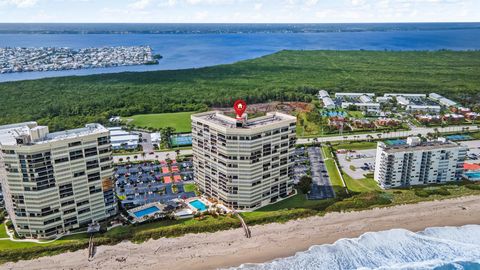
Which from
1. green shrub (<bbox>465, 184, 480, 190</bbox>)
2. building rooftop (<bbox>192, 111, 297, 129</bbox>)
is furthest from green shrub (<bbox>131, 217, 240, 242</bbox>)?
green shrub (<bbox>465, 184, 480, 190</bbox>)

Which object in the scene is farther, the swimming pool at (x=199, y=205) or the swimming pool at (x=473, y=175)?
the swimming pool at (x=473, y=175)

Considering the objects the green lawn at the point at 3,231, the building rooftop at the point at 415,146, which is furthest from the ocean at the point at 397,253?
the green lawn at the point at 3,231

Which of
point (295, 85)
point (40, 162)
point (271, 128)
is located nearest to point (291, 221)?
point (271, 128)

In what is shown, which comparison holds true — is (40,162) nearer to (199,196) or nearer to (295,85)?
(199,196)

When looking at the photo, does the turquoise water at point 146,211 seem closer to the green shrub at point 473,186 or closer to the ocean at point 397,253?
the ocean at point 397,253

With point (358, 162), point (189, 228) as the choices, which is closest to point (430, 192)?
point (358, 162)
